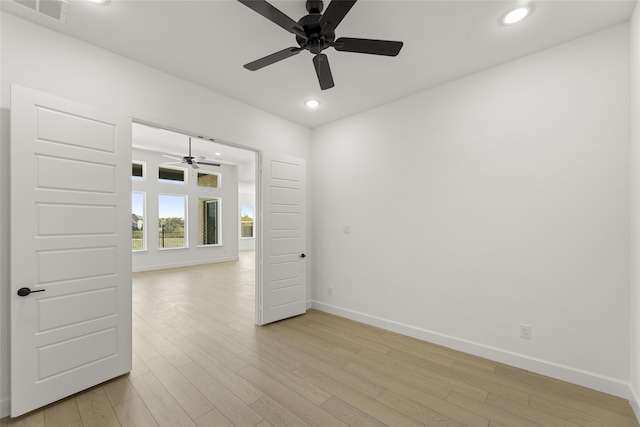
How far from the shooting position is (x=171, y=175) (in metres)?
8.09

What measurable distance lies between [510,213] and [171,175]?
8.41 meters

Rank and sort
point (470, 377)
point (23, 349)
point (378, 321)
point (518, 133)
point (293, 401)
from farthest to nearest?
point (378, 321), point (518, 133), point (470, 377), point (293, 401), point (23, 349)

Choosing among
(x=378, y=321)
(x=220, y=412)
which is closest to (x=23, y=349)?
(x=220, y=412)

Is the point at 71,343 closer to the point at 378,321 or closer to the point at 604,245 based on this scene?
the point at 378,321

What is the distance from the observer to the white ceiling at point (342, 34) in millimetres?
2037

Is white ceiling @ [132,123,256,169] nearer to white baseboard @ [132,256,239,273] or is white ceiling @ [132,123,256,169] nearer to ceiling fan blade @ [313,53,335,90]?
white baseboard @ [132,256,239,273]

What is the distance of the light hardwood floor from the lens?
1.96 metres

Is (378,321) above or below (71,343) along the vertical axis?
below

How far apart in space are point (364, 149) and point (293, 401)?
311 centimetres

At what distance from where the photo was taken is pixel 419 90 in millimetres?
3322

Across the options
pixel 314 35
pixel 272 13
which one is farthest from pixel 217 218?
pixel 272 13

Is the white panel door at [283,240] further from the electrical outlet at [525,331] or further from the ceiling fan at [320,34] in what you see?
the electrical outlet at [525,331]

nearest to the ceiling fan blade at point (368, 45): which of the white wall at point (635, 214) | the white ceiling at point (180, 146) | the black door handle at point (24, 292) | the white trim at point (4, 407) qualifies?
the white wall at point (635, 214)

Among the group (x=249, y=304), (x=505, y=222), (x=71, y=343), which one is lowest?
(x=249, y=304)
